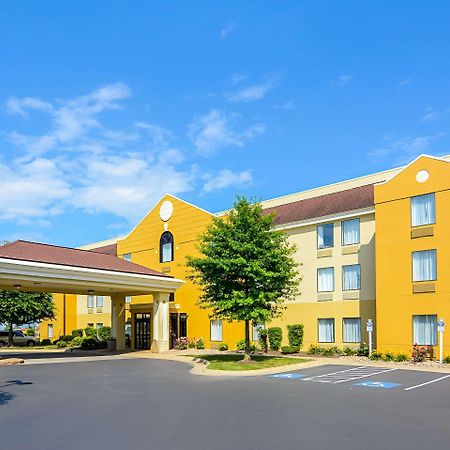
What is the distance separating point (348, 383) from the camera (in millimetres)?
19406

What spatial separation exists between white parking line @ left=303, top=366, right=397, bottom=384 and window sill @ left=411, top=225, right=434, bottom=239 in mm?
7037

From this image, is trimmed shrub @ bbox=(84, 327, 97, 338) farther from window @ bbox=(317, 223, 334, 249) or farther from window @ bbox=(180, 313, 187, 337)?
window @ bbox=(317, 223, 334, 249)

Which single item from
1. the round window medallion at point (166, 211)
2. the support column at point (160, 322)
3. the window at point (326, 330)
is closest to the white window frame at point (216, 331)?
the support column at point (160, 322)

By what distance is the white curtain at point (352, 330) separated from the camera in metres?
31.2

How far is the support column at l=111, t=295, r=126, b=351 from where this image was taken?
40.9 meters

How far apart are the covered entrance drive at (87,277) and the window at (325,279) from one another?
964 centimetres

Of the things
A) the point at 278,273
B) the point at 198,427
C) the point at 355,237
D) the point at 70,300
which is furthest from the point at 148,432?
the point at 70,300

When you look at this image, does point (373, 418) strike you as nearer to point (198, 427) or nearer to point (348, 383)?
point (198, 427)

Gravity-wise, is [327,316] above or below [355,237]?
below

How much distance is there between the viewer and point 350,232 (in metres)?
32.2

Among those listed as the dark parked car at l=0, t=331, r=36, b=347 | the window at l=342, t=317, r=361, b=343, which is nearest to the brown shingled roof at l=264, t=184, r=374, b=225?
the window at l=342, t=317, r=361, b=343

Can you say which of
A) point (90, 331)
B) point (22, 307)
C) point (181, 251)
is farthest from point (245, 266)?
point (90, 331)

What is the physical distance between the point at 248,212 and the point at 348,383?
9.78m

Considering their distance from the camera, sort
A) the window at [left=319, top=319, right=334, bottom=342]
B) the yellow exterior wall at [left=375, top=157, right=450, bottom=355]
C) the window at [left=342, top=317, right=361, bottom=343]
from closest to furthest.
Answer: the yellow exterior wall at [left=375, top=157, right=450, bottom=355] → the window at [left=342, top=317, right=361, bottom=343] → the window at [left=319, top=319, right=334, bottom=342]
